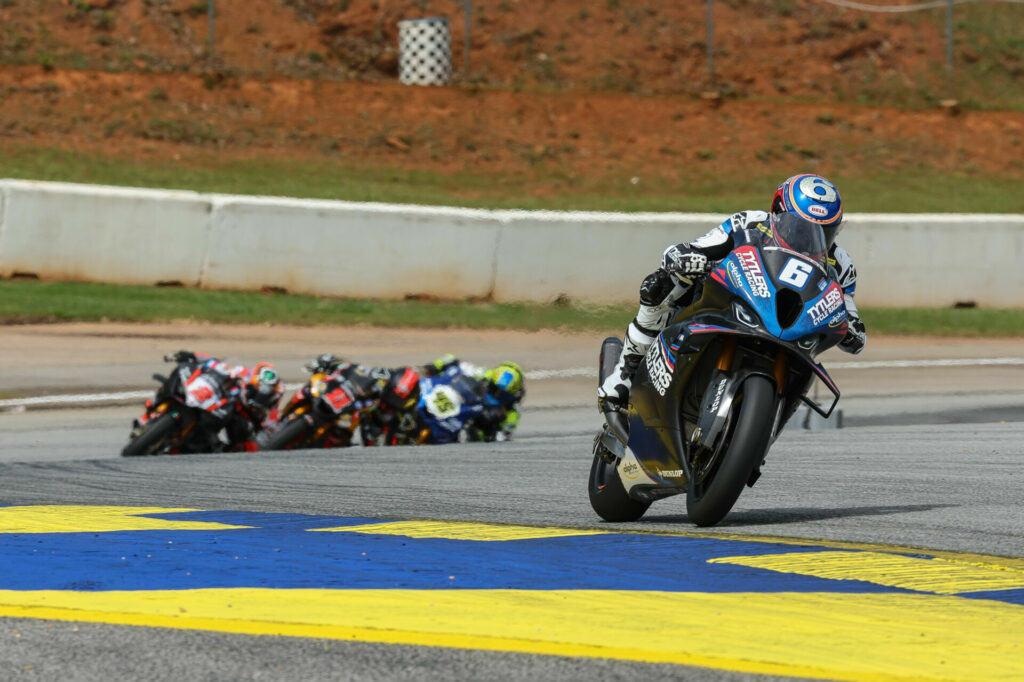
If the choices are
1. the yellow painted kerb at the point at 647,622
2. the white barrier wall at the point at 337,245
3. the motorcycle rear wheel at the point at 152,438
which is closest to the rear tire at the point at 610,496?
the yellow painted kerb at the point at 647,622

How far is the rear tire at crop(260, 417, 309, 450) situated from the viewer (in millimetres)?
11102

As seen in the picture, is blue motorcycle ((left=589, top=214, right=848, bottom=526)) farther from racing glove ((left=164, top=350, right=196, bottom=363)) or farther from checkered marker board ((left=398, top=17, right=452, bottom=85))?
checkered marker board ((left=398, top=17, right=452, bottom=85))

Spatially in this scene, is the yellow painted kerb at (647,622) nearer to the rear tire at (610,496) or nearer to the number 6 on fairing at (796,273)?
the number 6 on fairing at (796,273)

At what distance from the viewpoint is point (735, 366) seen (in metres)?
5.42

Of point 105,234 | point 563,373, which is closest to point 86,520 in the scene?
point 563,373

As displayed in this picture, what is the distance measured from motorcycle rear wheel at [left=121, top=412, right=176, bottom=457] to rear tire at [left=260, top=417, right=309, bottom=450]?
2.64 ft

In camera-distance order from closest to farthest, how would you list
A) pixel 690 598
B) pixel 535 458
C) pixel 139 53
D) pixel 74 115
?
pixel 690 598 < pixel 535 458 < pixel 74 115 < pixel 139 53

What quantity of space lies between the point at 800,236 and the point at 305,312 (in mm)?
11956

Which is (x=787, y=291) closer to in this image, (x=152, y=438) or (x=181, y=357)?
(x=152, y=438)

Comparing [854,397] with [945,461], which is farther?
[854,397]

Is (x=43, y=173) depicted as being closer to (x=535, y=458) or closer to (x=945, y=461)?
(x=535, y=458)

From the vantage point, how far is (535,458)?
938 centimetres

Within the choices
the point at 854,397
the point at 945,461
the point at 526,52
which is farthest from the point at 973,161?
the point at 945,461

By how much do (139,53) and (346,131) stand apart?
600cm
